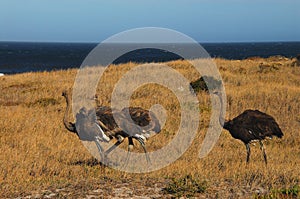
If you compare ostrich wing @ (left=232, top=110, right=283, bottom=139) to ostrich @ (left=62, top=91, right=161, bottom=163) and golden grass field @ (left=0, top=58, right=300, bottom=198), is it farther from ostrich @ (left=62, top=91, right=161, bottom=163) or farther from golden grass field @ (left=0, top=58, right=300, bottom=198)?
ostrich @ (left=62, top=91, right=161, bottom=163)

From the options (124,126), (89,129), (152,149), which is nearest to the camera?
(124,126)

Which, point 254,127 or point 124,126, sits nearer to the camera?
point 124,126

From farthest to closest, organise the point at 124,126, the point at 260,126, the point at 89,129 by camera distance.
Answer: the point at 260,126 < the point at 89,129 < the point at 124,126

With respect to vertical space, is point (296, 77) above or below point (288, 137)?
above

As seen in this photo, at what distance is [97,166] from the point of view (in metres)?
10.2

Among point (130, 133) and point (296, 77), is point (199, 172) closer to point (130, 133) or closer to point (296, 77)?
point (130, 133)

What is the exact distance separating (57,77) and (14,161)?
721 inches

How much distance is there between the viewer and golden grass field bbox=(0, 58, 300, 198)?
8.27 meters

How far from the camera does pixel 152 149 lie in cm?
1245

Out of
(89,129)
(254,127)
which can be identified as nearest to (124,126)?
(89,129)

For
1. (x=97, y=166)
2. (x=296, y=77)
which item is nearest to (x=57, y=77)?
(x=296, y=77)

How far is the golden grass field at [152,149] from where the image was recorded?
326 inches

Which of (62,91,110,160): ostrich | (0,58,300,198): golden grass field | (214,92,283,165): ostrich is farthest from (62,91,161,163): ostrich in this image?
(214,92,283,165): ostrich

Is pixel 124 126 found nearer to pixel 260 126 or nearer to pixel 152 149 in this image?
pixel 152 149
